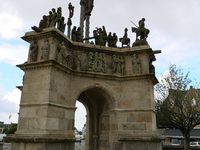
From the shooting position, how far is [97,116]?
1530 centimetres

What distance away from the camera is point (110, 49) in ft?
47.5

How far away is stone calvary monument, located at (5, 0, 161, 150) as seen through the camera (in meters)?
11.4

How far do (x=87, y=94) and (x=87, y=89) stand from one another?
1846 millimetres

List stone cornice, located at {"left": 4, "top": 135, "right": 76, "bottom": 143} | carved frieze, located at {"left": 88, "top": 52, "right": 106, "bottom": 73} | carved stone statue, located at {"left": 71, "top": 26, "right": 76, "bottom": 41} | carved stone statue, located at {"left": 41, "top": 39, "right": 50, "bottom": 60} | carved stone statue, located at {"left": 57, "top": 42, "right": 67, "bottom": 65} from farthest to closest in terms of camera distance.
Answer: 1. carved stone statue, located at {"left": 71, "top": 26, "right": 76, "bottom": 41}
2. carved frieze, located at {"left": 88, "top": 52, "right": 106, "bottom": 73}
3. carved stone statue, located at {"left": 57, "top": 42, "right": 67, "bottom": 65}
4. carved stone statue, located at {"left": 41, "top": 39, "right": 50, "bottom": 60}
5. stone cornice, located at {"left": 4, "top": 135, "right": 76, "bottom": 143}

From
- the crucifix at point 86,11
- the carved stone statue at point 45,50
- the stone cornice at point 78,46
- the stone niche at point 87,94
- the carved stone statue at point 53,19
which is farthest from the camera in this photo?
the crucifix at point 86,11

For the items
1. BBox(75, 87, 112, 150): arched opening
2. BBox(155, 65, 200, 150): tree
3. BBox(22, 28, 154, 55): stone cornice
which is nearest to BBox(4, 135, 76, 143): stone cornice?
BBox(75, 87, 112, 150): arched opening

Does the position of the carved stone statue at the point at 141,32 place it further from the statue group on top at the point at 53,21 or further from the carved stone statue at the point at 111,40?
the statue group on top at the point at 53,21

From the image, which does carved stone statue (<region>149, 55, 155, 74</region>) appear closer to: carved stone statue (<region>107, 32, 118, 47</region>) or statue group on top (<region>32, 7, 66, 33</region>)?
carved stone statue (<region>107, 32, 118, 47</region>)

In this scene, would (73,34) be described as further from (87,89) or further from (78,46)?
(87,89)

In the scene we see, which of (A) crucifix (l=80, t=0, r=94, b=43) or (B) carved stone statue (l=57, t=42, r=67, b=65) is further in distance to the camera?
(A) crucifix (l=80, t=0, r=94, b=43)

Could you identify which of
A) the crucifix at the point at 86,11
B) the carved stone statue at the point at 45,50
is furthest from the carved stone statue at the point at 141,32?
the carved stone statue at the point at 45,50

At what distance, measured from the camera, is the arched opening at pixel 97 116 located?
46.9 feet

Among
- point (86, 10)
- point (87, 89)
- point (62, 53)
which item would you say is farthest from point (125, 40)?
point (62, 53)

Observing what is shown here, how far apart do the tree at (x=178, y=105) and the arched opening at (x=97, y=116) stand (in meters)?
12.0
